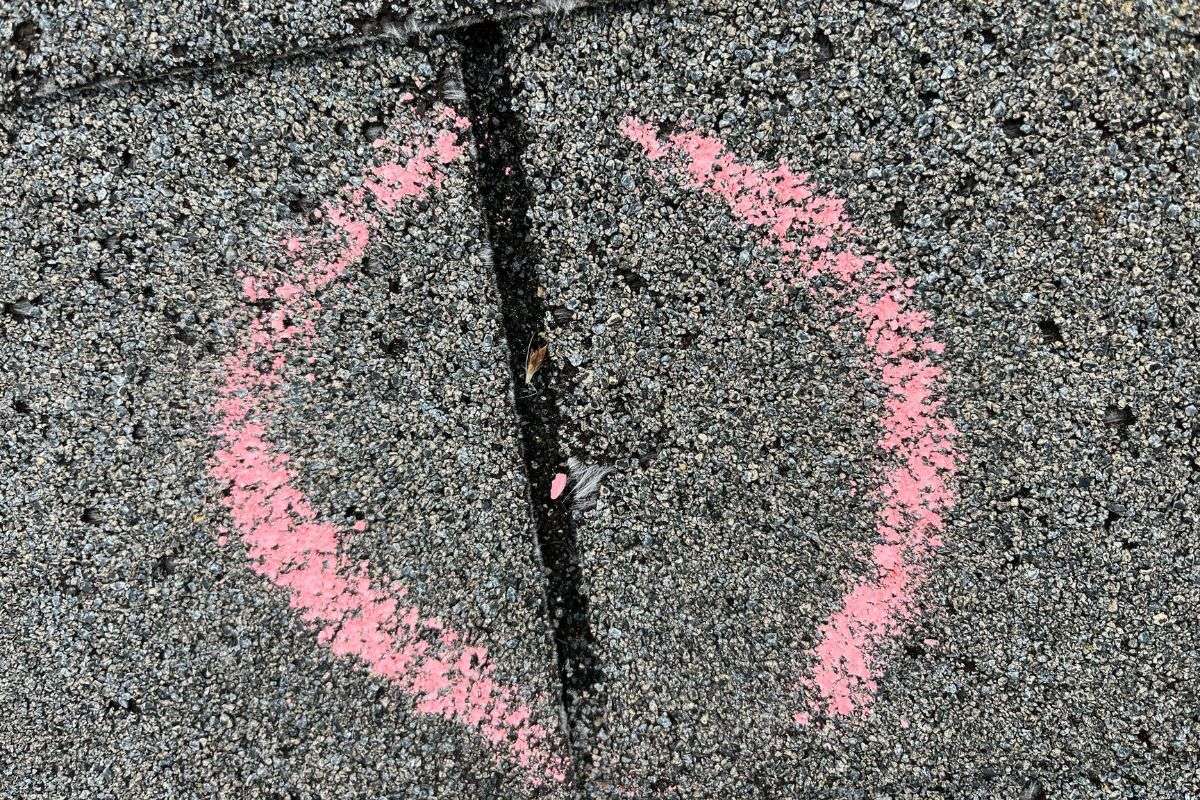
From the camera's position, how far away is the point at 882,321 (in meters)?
1.39

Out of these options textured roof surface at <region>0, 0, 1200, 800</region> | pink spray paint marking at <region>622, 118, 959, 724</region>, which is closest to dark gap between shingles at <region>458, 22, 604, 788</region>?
textured roof surface at <region>0, 0, 1200, 800</region>

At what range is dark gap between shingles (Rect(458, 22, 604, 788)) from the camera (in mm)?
1396

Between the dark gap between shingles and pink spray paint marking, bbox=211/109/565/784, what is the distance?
0.08 meters

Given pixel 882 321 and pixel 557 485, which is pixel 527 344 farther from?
pixel 882 321

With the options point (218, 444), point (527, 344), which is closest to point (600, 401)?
point (527, 344)

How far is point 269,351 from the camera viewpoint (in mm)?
1431

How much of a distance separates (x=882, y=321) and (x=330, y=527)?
51.3 inches

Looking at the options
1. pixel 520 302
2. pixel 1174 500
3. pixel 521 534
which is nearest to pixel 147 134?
pixel 520 302

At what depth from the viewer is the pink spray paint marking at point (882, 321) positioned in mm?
1383

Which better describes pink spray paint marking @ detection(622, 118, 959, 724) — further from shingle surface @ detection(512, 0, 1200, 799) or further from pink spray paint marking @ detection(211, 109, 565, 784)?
pink spray paint marking @ detection(211, 109, 565, 784)

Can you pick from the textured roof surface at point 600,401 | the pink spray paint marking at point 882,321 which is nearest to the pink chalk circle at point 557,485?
the textured roof surface at point 600,401

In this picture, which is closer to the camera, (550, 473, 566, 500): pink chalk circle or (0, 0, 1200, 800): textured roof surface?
(0, 0, 1200, 800): textured roof surface

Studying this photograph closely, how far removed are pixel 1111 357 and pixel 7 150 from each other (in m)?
2.39

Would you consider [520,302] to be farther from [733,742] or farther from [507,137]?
[733,742]
